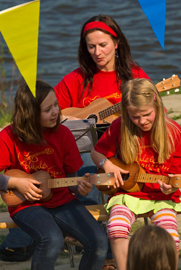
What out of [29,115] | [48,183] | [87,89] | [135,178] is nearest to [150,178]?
[135,178]

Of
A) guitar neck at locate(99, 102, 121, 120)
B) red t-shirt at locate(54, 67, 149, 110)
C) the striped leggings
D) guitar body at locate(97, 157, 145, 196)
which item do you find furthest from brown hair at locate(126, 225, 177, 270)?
red t-shirt at locate(54, 67, 149, 110)

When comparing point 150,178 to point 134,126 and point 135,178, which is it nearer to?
point 135,178

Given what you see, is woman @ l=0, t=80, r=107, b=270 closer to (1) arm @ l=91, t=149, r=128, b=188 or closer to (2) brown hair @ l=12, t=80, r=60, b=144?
(2) brown hair @ l=12, t=80, r=60, b=144

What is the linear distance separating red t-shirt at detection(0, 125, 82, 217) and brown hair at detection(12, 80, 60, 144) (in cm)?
6

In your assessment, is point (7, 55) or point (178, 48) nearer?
point (7, 55)

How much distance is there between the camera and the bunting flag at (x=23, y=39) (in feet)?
9.89

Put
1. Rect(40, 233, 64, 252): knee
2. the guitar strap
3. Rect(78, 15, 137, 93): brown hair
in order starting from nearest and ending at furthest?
Rect(40, 233, 64, 252): knee < the guitar strap < Rect(78, 15, 137, 93): brown hair

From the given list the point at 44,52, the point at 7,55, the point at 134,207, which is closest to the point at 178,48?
the point at 44,52

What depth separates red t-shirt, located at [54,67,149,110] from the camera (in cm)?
469

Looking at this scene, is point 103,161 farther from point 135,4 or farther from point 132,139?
point 135,4

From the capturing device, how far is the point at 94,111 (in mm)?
4629

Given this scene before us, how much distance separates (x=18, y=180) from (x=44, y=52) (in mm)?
10368

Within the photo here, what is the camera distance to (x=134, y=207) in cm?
383

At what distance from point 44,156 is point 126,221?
A: 0.68 meters
